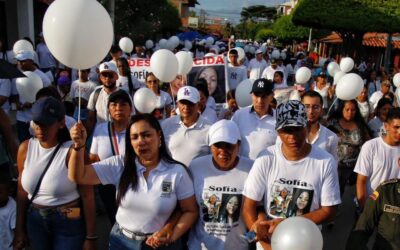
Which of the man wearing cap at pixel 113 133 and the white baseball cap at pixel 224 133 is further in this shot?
the man wearing cap at pixel 113 133

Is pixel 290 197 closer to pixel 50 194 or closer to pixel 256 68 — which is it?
pixel 50 194

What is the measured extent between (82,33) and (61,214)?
1.19 m

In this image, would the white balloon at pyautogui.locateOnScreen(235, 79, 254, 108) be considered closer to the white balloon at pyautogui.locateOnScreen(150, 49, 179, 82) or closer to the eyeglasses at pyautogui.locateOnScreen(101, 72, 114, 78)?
the white balloon at pyautogui.locateOnScreen(150, 49, 179, 82)

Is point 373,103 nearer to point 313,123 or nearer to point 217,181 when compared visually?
point 313,123

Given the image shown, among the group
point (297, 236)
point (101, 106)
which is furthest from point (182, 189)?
point (101, 106)

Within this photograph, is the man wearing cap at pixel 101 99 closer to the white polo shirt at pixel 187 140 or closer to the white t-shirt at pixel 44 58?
the white polo shirt at pixel 187 140

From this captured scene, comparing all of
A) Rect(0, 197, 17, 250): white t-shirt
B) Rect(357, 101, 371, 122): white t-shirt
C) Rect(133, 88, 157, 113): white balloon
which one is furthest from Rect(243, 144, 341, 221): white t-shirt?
Rect(357, 101, 371, 122): white t-shirt

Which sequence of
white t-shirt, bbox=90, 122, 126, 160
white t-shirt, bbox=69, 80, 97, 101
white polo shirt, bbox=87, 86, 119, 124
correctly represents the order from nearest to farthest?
white t-shirt, bbox=90, 122, 126, 160 → white polo shirt, bbox=87, 86, 119, 124 → white t-shirt, bbox=69, 80, 97, 101

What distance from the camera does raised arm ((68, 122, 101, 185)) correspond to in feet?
7.95

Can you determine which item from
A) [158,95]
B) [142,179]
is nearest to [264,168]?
[142,179]

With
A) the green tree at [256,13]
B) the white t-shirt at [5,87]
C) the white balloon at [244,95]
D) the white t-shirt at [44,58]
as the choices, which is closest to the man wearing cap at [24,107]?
the white t-shirt at [5,87]

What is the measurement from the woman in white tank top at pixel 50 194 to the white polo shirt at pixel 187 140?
3.24 feet

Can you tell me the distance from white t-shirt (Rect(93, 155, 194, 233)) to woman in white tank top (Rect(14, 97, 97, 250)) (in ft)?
1.25

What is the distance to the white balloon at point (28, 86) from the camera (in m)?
4.90
